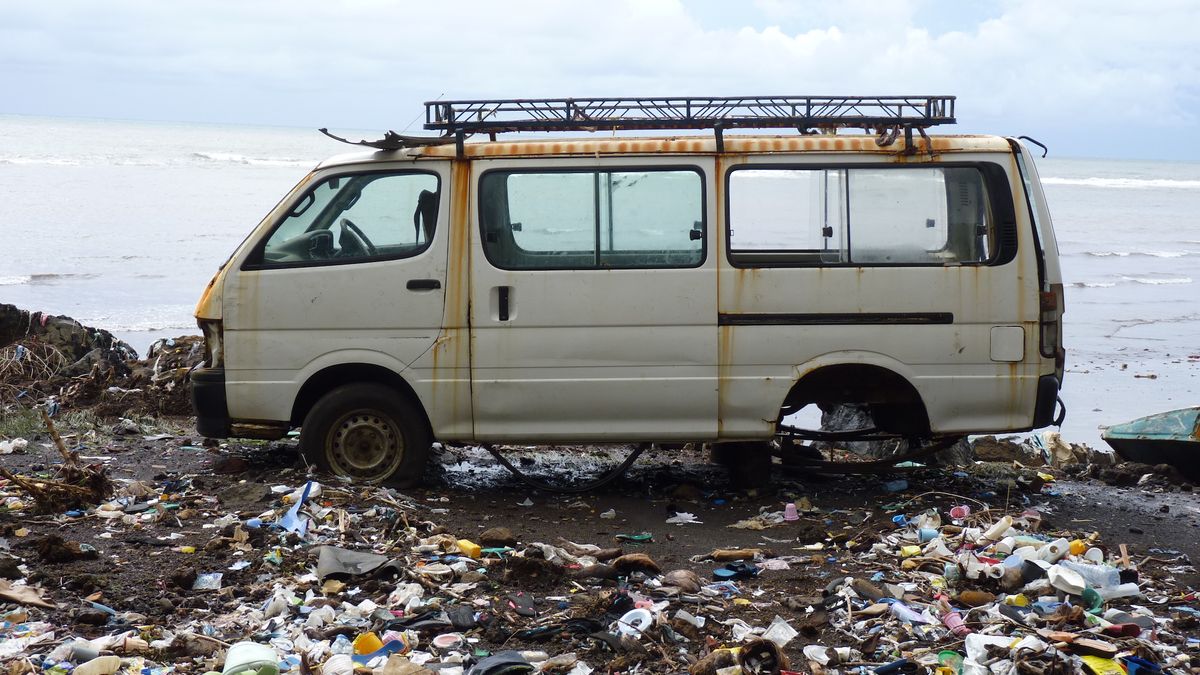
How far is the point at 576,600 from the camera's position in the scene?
5469 mm

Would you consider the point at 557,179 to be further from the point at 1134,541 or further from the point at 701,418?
the point at 1134,541

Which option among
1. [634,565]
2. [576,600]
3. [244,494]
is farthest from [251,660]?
[244,494]

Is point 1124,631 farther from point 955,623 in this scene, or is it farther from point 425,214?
point 425,214

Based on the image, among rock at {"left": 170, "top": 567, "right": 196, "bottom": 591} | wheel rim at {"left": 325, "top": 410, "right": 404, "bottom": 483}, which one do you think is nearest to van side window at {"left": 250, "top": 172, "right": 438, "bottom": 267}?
wheel rim at {"left": 325, "top": 410, "right": 404, "bottom": 483}

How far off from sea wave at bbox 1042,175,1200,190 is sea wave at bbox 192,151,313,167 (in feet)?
128

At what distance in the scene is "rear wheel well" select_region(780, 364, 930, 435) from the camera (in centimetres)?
729

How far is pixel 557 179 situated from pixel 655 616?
2981 millimetres

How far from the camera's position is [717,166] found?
23.3ft

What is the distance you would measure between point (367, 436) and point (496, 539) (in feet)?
4.70

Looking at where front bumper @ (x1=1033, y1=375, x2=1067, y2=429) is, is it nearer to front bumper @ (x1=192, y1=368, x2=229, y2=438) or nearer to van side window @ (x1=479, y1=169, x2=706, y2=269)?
van side window @ (x1=479, y1=169, x2=706, y2=269)

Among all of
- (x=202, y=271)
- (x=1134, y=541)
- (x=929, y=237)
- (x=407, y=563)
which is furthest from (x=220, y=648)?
(x=202, y=271)

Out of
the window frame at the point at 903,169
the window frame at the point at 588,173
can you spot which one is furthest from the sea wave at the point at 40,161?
the window frame at the point at 903,169

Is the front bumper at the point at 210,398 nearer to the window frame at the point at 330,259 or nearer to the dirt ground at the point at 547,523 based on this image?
the dirt ground at the point at 547,523

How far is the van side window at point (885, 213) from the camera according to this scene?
7.11m
